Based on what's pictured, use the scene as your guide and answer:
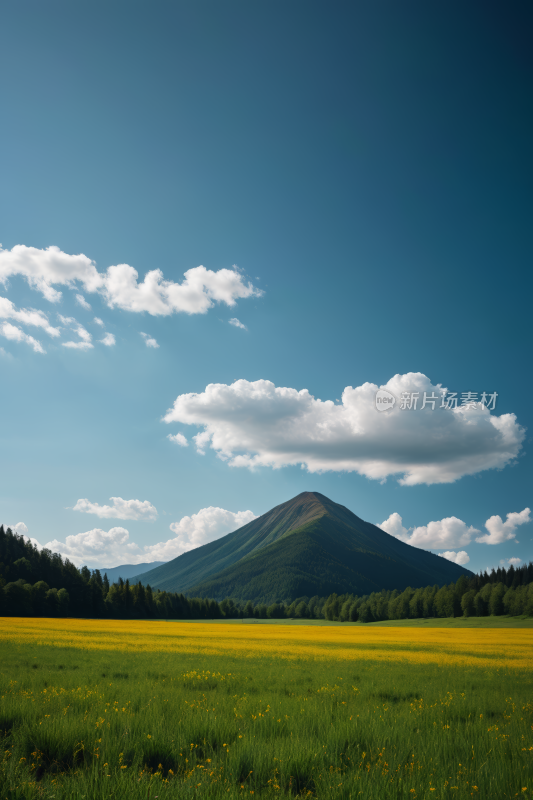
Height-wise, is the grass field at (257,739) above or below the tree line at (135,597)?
above

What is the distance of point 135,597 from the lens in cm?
11188

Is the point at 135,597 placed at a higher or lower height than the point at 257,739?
lower

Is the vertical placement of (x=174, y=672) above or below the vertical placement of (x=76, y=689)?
below

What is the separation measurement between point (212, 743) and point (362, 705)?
196 inches

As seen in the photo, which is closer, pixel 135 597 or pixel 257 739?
pixel 257 739

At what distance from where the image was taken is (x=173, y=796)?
5.25 m

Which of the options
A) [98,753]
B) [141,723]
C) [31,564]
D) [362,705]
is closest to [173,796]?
[98,753]

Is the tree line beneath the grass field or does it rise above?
beneath

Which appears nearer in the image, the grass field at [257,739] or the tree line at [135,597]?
the grass field at [257,739]

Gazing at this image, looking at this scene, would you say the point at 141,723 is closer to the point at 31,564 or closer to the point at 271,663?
the point at 271,663

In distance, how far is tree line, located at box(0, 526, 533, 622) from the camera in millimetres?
90812

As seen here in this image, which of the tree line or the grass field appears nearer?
the grass field

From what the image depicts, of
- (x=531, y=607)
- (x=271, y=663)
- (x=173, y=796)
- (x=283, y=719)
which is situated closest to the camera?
(x=173, y=796)

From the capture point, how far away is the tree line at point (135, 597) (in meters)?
90.8
